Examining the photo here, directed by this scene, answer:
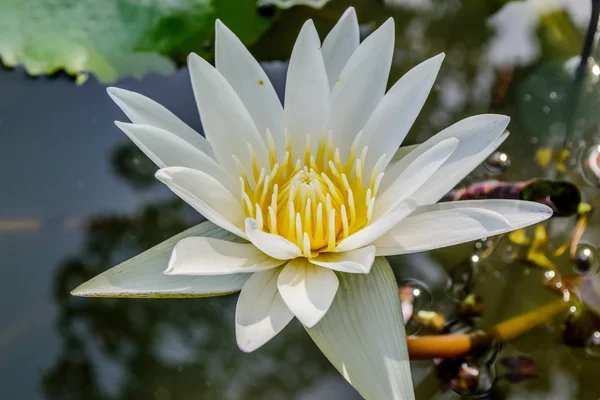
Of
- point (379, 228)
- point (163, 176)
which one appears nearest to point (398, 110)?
point (379, 228)

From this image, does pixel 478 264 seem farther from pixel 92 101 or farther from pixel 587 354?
pixel 92 101

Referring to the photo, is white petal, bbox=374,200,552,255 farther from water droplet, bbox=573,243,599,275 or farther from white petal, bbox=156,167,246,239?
water droplet, bbox=573,243,599,275

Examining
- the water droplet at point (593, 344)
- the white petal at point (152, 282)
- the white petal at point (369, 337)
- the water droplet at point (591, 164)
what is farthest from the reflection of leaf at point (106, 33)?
the water droplet at point (593, 344)

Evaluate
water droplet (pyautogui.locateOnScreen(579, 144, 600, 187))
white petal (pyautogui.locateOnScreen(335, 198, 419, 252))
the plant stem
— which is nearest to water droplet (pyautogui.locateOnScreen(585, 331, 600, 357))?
the plant stem

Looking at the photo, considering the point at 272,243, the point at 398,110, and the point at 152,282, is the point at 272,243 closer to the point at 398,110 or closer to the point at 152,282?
the point at 152,282

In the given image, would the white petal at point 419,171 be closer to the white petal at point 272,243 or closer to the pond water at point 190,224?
the white petal at point 272,243

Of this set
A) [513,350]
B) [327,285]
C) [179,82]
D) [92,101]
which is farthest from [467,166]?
[92,101]
